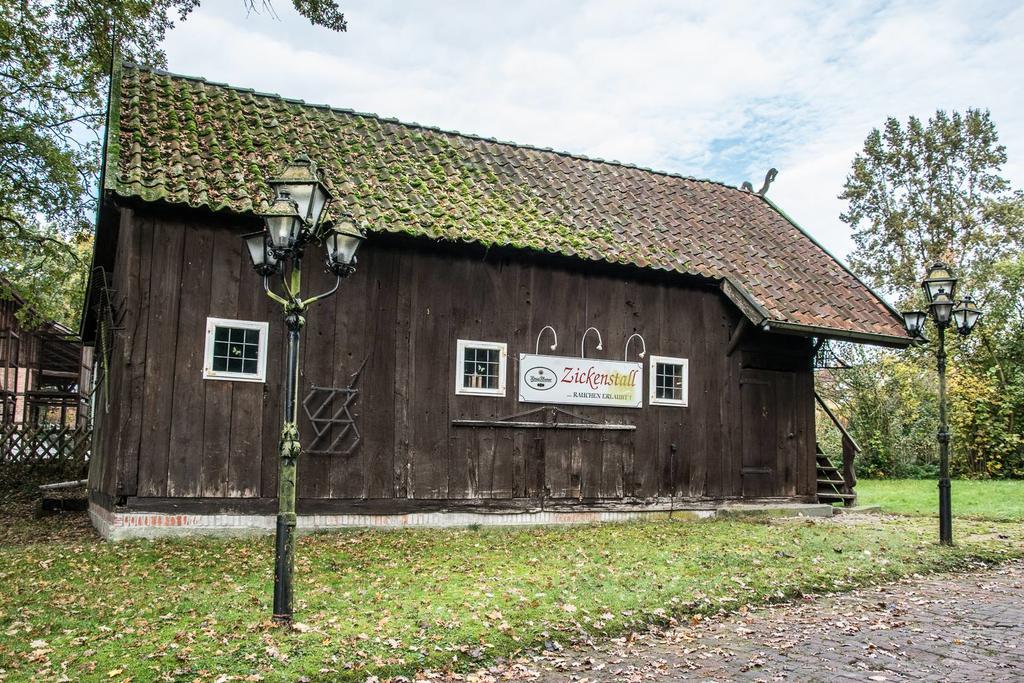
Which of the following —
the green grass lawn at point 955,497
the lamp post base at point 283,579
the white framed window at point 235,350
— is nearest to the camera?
the lamp post base at point 283,579

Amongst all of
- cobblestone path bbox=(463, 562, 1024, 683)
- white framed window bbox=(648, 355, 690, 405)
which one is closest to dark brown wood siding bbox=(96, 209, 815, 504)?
white framed window bbox=(648, 355, 690, 405)

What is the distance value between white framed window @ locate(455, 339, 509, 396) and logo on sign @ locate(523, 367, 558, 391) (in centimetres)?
44

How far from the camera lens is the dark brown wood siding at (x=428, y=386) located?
1091cm

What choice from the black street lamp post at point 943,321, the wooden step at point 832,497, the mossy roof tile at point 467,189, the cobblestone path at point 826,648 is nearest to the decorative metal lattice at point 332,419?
the mossy roof tile at point 467,189

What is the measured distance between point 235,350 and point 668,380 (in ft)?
23.2

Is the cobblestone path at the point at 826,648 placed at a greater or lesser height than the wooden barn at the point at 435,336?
lesser

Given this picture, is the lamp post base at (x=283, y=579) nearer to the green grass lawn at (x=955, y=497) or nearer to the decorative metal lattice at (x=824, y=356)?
the decorative metal lattice at (x=824, y=356)

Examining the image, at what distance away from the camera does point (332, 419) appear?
1155cm

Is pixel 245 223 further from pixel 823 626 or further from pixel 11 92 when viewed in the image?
pixel 11 92

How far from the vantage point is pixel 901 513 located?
1565cm

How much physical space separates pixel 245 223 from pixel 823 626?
8623 mm

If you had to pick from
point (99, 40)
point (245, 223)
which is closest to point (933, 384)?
point (245, 223)

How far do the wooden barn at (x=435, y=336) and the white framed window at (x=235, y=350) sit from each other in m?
0.03

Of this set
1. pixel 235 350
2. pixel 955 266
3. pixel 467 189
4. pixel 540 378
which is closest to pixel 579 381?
pixel 540 378
